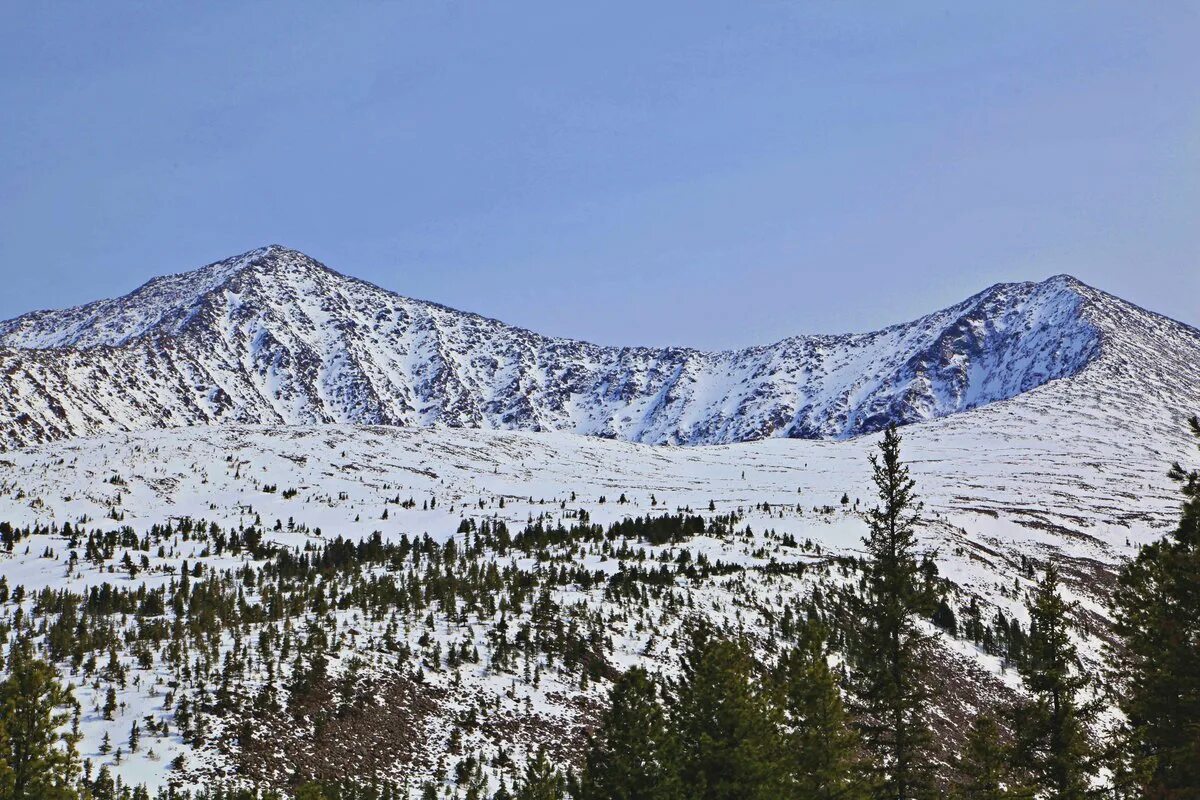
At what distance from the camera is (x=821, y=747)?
20297mm

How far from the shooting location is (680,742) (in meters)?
20.3

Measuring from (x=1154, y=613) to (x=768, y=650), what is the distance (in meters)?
30.4

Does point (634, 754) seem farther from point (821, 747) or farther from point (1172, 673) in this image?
point (1172, 673)

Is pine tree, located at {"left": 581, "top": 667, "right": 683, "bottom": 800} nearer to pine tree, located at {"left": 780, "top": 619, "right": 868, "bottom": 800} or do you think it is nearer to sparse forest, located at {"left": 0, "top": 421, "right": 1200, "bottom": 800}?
sparse forest, located at {"left": 0, "top": 421, "right": 1200, "bottom": 800}

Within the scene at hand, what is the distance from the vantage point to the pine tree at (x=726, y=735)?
19.3 metres

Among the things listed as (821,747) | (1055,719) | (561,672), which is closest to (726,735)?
(821,747)

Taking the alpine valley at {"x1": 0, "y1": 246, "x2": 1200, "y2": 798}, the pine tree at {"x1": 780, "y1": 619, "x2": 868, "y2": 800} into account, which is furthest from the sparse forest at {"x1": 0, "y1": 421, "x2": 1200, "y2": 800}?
the alpine valley at {"x1": 0, "y1": 246, "x2": 1200, "y2": 798}

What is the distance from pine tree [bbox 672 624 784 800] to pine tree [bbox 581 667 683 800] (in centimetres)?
58

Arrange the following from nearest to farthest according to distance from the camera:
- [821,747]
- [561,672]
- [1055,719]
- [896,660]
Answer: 1. [1055,719]
2. [821,747]
3. [896,660]
4. [561,672]

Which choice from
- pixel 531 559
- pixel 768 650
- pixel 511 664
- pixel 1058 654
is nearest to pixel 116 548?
pixel 531 559

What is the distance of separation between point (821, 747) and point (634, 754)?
4.41m

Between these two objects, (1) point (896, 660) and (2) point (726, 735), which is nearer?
(2) point (726, 735)

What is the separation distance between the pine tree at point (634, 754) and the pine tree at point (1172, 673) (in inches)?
351

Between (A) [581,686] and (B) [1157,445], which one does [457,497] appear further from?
(B) [1157,445]
